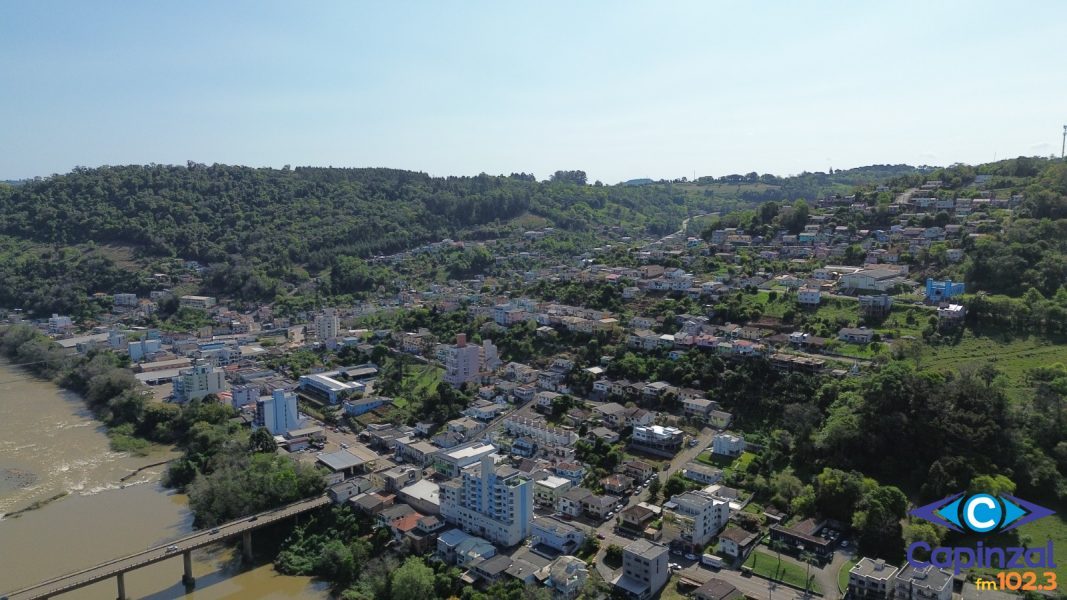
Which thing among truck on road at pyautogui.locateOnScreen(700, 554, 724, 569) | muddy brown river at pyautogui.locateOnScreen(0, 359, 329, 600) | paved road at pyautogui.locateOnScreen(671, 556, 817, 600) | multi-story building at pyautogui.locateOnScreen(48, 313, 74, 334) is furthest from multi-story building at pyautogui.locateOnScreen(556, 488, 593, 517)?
multi-story building at pyautogui.locateOnScreen(48, 313, 74, 334)

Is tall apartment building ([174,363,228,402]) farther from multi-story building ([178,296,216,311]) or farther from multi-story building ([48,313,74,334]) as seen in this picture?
multi-story building ([178,296,216,311])

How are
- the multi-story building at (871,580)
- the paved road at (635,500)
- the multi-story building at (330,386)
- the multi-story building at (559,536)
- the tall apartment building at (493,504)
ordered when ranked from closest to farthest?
the multi-story building at (871,580), the paved road at (635,500), the multi-story building at (559,536), the tall apartment building at (493,504), the multi-story building at (330,386)

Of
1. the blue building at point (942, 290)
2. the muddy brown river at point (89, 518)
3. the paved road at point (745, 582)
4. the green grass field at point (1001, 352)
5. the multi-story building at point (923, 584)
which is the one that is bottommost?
the muddy brown river at point (89, 518)

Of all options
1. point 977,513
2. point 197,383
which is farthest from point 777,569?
point 197,383

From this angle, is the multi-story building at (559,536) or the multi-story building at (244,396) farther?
the multi-story building at (244,396)

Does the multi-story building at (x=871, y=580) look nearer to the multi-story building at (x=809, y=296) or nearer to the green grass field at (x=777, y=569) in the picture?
the green grass field at (x=777, y=569)

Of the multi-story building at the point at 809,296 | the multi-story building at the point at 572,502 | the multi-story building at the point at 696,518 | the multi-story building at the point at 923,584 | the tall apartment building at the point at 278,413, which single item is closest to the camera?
the multi-story building at the point at 923,584

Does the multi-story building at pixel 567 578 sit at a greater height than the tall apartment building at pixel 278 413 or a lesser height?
lesser

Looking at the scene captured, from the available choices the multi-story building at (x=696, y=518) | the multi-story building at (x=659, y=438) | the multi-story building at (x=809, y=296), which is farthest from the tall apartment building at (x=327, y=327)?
the multi-story building at (x=696, y=518)
